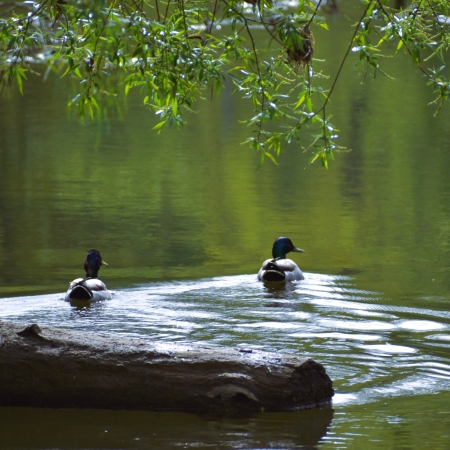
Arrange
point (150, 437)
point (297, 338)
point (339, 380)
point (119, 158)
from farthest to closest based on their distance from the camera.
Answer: point (119, 158) → point (297, 338) → point (339, 380) → point (150, 437)

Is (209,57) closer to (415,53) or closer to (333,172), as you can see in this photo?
(415,53)

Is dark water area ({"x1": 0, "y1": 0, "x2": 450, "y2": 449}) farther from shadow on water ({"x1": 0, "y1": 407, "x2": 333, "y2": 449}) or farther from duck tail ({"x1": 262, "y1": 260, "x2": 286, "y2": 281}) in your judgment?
duck tail ({"x1": 262, "y1": 260, "x2": 286, "y2": 281})

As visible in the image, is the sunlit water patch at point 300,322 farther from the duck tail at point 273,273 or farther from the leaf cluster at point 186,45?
the leaf cluster at point 186,45

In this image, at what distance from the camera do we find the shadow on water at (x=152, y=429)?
23.2 ft

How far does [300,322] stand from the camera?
1053 cm

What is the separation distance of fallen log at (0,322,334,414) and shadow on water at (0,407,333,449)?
98mm

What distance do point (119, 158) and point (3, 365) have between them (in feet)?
49.7

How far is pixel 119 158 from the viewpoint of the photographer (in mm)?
22531

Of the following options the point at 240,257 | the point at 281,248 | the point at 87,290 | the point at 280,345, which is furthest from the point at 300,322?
the point at 240,257

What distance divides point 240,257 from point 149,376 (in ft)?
21.8

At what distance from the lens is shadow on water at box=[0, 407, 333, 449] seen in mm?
7059

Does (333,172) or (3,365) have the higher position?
(333,172)

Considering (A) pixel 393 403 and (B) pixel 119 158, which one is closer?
(A) pixel 393 403

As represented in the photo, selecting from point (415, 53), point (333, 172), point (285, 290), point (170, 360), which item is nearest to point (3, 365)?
point (170, 360)
